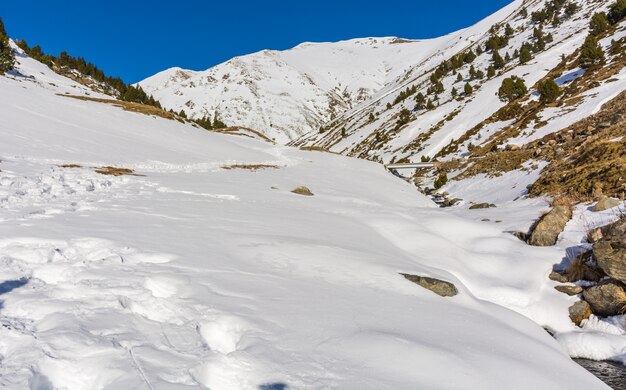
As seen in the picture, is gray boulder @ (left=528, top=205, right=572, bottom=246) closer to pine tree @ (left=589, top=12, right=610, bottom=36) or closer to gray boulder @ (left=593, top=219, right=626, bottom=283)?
gray boulder @ (left=593, top=219, right=626, bottom=283)

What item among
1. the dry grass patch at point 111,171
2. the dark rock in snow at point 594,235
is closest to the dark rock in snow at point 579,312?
the dark rock in snow at point 594,235

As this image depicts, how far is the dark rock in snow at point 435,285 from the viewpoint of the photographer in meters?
7.05

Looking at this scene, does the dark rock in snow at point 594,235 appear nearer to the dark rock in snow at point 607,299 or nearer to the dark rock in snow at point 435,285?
the dark rock in snow at point 607,299

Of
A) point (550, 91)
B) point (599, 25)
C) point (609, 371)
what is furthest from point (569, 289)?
point (599, 25)

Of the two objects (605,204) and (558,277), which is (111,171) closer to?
(558,277)

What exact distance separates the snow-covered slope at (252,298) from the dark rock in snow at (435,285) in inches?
11.6

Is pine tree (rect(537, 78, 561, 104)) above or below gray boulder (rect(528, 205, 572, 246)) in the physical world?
above

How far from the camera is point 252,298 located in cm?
491

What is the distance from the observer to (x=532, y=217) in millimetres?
12750

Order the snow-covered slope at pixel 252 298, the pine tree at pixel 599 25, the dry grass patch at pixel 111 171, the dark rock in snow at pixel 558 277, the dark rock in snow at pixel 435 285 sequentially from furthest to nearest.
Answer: the pine tree at pixel 599 25 → the dry grass patch at pixel 111 171 → the dark rock in snow at pixel 558 277 → the dark rock in snow at pixel 435 285 → the snow-covered slope at pixel 252 298

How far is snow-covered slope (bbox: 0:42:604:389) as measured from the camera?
10.7 ft

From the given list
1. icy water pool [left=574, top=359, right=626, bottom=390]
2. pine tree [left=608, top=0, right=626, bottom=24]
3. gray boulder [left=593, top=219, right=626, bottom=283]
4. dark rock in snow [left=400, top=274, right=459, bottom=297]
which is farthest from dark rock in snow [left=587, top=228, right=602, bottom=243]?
pine tree [left=608, top=0, right=626, bottom=24]

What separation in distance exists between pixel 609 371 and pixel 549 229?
215 inches

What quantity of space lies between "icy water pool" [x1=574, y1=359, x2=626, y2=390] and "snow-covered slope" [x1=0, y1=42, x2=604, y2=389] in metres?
0.59
